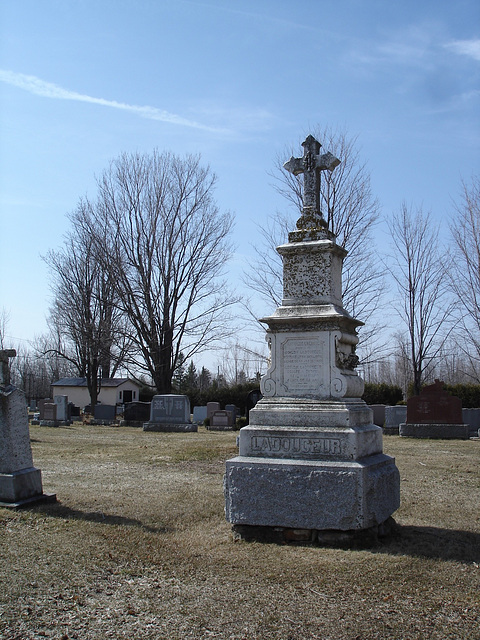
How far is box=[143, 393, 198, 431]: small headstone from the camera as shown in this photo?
20625 millimetres

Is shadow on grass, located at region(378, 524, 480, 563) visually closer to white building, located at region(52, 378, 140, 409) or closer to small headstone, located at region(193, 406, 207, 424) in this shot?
small headstone, located at region(193, 406, 207, 424)

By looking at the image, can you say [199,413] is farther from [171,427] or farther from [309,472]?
[309,472]

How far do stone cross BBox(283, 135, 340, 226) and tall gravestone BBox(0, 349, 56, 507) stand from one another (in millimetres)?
4345

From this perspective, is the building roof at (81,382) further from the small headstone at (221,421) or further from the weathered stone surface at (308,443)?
the weathered stone surface at (308,443)

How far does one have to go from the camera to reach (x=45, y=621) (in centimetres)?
355

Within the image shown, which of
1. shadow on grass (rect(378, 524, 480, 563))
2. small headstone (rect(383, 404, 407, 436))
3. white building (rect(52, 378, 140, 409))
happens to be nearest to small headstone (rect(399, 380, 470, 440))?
small headstone (rect(383, 404, 407, 436))

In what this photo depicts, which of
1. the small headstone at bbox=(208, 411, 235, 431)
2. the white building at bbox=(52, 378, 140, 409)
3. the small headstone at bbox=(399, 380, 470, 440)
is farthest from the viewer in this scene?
the white building at bbox=(52, 378, 140, 409)

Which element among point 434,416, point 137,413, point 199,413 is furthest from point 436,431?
point 137,413

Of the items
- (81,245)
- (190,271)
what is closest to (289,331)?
(190,271)

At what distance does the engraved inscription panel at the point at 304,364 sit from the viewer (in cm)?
564

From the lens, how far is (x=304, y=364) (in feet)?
18.8

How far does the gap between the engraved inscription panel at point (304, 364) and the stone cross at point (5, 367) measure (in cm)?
378

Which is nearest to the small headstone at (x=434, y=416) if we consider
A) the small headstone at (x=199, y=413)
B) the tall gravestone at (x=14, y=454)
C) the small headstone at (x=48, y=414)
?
the small headstone at (x=199, y=413)

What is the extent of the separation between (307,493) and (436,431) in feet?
43.7
